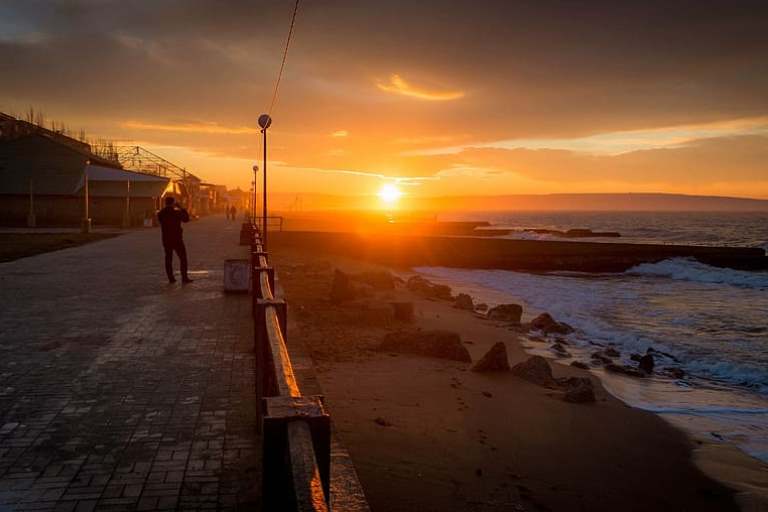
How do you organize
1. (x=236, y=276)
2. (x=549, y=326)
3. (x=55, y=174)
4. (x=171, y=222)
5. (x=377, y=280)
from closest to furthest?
(x=236, y=276) < (x=171, y=222) < (x=549, y=326) < (x=377, y=280) < (x=55, y=174)

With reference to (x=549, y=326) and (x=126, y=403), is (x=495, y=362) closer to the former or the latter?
(x=549, y=326)

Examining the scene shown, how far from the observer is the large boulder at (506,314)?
611 inches

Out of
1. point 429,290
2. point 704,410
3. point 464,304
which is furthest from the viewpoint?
point 429,290

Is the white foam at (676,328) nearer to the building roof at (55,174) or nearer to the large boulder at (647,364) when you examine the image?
the large boulder at (647,364)

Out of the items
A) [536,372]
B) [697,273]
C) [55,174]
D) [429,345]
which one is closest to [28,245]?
[429,345]

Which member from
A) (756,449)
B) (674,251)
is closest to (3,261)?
(756,449)

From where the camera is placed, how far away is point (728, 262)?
37.5 meters

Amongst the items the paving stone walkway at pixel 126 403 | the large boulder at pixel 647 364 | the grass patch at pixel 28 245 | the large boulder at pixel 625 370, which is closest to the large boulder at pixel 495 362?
the large boulder at pixel 625 370

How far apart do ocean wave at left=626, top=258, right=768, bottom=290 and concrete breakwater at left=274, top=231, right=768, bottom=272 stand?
42.4 inches

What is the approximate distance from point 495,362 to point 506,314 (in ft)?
21.2

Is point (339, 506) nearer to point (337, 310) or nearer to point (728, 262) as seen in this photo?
point (337, 310)

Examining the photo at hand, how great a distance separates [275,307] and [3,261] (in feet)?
52.2

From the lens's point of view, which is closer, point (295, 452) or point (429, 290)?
point (295, 452)

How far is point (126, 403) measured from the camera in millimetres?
5070
